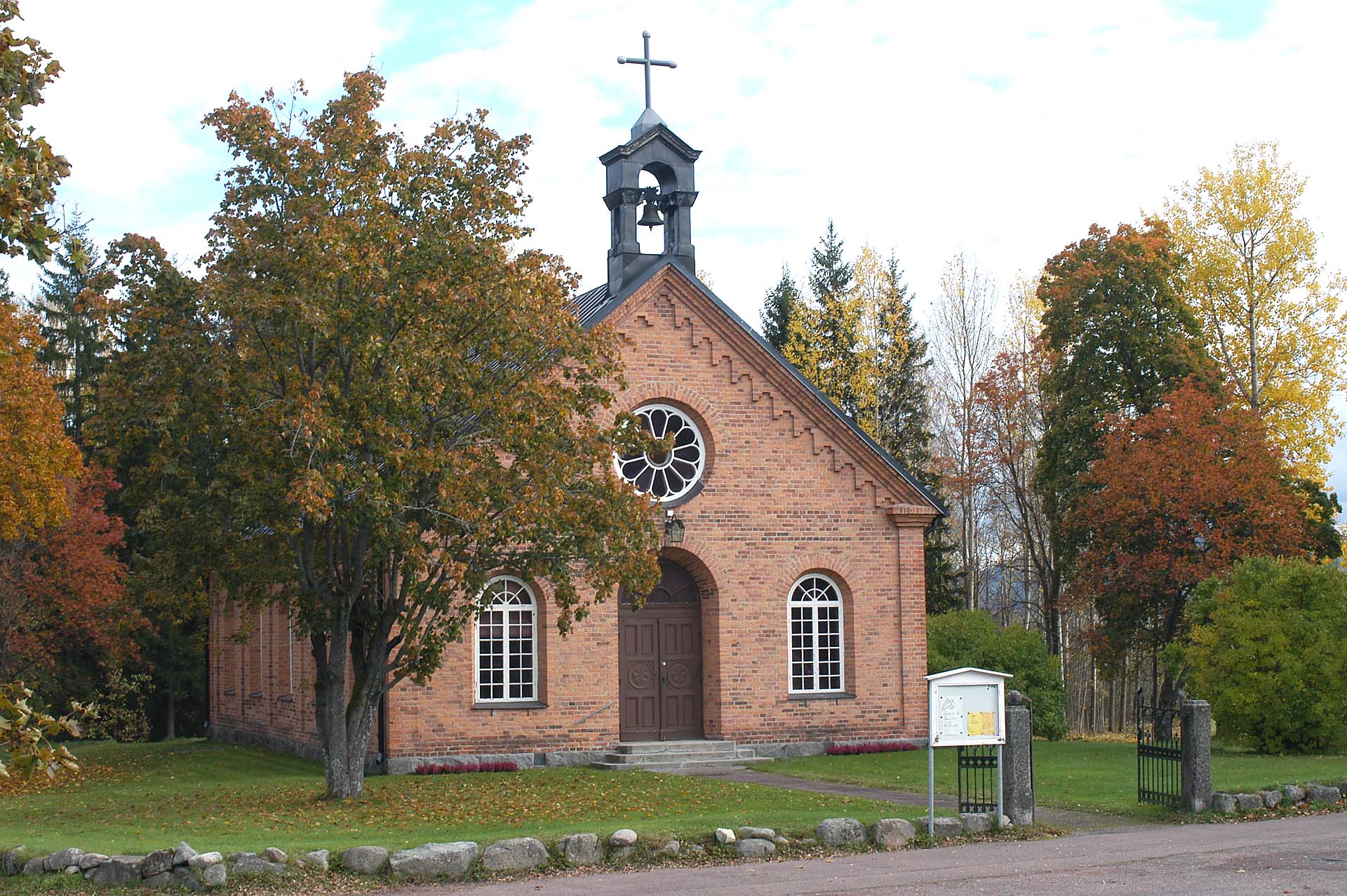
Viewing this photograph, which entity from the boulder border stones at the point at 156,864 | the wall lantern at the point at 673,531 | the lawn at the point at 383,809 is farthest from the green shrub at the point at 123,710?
the boulder border stones at the point at 156,864

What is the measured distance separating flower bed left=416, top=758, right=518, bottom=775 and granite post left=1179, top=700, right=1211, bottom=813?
34.0ft

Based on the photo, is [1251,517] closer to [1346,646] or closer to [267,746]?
[1346,646]

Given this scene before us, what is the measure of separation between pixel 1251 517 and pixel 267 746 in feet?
68.8

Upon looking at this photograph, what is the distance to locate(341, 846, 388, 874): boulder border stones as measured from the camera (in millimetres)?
11281

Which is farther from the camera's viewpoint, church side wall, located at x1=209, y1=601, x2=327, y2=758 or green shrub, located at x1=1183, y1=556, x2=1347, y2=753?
church side wall, located at x1=209, y1=601, x2=327, y2=758

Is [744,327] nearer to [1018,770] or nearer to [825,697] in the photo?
[825,697]

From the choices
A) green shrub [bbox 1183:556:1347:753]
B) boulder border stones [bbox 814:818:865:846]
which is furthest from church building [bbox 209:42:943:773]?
boulder border stones [bbox 814:818:865:846]

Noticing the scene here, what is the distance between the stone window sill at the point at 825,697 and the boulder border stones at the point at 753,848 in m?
11.2

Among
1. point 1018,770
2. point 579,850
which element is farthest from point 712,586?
point 579,850

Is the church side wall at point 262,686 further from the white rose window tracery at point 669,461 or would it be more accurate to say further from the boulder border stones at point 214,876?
the boulder border stones at point 214,876

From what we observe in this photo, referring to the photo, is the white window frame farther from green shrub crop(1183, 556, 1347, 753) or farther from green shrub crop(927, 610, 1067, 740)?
green shrub crop(1183, 556, 1347, 753)

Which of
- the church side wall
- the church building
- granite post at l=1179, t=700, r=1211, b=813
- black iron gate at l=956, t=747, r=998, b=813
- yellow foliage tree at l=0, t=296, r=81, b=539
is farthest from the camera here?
yellow foliage tree at l=0, t=296, r=81, b=539

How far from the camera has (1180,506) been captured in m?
30.3

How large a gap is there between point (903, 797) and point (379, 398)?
7667mm
